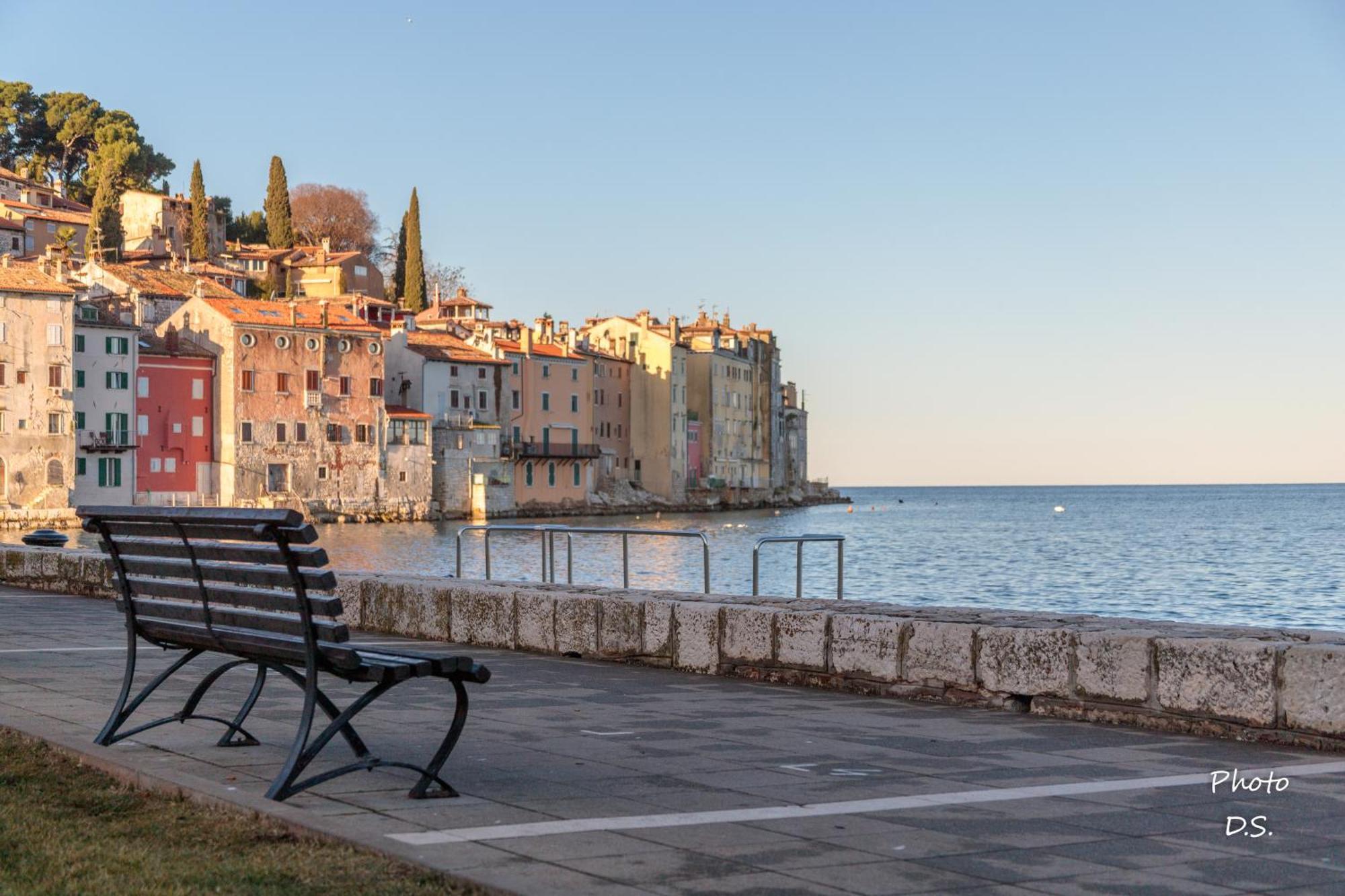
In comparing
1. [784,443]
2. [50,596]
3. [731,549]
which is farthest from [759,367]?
[50,596]

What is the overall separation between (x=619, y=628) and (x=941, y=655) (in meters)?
2.69

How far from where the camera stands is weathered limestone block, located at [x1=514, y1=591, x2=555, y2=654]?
11273 millimetres

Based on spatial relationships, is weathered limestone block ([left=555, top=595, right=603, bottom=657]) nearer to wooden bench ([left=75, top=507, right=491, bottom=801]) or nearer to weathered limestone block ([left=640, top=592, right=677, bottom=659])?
weathered limestone block ([left=640, top=592, right=677, bottom=659])

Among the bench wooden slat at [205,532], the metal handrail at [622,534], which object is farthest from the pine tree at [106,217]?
the bench wooden slat at [205,532]

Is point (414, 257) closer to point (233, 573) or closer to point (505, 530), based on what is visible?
point (505, 530)

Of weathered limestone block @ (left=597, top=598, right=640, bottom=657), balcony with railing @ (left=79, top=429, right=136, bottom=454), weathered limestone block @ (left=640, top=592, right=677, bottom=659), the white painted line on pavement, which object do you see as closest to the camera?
the white painted line on pavement

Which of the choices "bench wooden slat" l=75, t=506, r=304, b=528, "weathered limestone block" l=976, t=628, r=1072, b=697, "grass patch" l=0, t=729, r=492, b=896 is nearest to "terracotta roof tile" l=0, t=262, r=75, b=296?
"bench wooden slat" l=75, t=506, r=304, b=528

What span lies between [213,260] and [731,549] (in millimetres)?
54076

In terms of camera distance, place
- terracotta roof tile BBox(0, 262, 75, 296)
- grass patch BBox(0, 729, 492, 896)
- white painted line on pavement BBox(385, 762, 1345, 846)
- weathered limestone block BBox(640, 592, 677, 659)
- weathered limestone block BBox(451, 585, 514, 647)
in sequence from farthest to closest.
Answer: terracotta roof tile BBox(0, 262, 75, 296) → weathered limestone block BBox(451, 585, 514, 647) → weathered limestone block BBox(640, 592, 677, 659) → white painted line on pavement BBox(385, 762, 1345, 846) → grass patch BBox(0, 729, 492, 896)

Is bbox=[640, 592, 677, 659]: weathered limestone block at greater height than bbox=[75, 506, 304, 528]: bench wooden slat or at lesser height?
lesser

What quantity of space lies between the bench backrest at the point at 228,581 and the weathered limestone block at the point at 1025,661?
3.82m

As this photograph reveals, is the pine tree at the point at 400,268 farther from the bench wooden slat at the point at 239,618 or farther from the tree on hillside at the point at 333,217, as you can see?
the bench wooden slat at the point at 239,618

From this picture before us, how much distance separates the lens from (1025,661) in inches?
327

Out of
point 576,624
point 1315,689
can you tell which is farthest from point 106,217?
point 1315,689
